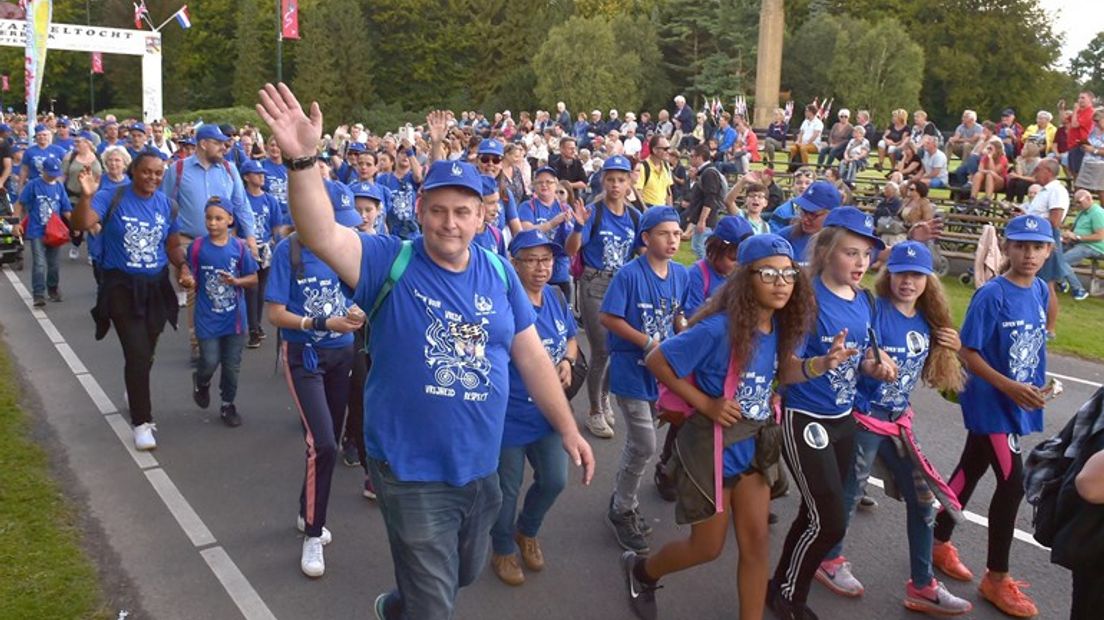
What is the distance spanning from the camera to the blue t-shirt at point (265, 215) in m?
10.3

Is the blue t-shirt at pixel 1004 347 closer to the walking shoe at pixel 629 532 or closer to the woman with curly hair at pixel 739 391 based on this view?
the woman with curly hair at pixel 739 391

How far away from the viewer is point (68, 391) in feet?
27.6

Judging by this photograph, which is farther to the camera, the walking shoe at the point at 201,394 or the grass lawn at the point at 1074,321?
the grass lawn at the point at 1074,321

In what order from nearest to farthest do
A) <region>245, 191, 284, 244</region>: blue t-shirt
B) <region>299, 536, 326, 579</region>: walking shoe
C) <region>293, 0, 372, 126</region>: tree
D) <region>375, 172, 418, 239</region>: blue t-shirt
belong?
<region>299, 536, 326, 579</region>: walking shoe
<region>245, 191, 284, 244</region>: blue t-shirt
<region>375, 172, 418, 239</region>: blue t-shirt
<region>293, 0, 372, 126</region>: tree

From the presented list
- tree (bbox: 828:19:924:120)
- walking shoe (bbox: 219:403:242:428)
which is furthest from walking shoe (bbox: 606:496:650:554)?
tree (bbox: 828:19:924:120)

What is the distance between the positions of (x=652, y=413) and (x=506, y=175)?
5.62 m

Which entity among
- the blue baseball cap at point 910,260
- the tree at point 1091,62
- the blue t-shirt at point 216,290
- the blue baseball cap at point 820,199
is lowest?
the blue t-shirt at point 216,290

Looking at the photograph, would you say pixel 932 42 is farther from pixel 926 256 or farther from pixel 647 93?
pixel 926 256

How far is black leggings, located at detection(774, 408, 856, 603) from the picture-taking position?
4.37m

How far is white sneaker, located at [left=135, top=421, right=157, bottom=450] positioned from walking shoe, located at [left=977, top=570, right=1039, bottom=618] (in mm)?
5725

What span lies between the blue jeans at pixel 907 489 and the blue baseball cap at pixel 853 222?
92 centimetres

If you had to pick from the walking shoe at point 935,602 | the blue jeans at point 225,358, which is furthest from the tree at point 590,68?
the walking shoe at point 935,602

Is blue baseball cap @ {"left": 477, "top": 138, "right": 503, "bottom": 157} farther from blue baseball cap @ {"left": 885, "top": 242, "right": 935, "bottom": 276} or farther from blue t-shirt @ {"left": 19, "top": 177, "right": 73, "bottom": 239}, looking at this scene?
blue t-shirt @ {"left": 19, "top": 177, "right": 73, "bottom": 239}

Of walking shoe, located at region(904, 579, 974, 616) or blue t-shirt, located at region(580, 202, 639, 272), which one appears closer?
walking shoe, located at region(904, 579, 974, 616)
